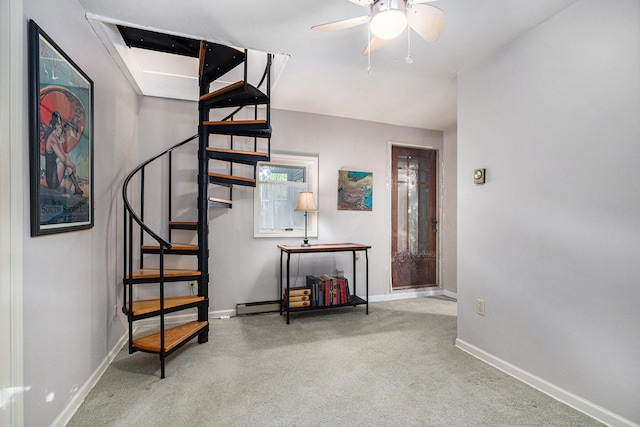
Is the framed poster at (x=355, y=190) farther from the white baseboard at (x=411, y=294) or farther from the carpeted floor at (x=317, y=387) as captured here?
the carpeted floor at (x=317, y=387)

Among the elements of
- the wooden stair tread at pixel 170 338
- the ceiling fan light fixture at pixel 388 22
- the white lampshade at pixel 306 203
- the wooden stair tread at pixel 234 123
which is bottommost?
the wooden stair tread at pixel 170 338

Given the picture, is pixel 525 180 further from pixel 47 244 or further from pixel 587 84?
pixel 47 244

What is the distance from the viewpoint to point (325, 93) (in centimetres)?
320

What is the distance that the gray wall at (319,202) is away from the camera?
10.6 feet

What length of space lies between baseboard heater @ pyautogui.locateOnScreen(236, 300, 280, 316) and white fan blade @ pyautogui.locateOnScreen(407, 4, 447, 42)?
3028 millimetres

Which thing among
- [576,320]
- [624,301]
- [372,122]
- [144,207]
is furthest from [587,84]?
[144,207]

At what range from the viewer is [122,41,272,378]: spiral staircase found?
2.21 metres

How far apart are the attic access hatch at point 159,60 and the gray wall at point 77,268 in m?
0.09

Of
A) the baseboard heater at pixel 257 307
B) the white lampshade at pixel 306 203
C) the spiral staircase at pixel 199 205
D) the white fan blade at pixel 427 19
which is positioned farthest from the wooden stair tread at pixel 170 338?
the white fan blade at pixel 427 19

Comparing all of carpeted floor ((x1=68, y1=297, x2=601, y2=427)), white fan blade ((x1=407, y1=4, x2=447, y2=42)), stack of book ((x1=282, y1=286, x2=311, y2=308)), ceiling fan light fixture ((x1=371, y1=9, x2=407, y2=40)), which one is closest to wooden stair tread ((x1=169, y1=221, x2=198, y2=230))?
carpeted floor ((x1=68, y1=297, x2=601, y2=427))

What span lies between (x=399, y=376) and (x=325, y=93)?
2753mm

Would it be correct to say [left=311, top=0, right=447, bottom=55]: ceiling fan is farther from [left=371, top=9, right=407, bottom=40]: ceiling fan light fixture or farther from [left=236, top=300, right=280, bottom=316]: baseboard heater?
[left=236, top=300, right=280, bottom=316]: baseboard heater

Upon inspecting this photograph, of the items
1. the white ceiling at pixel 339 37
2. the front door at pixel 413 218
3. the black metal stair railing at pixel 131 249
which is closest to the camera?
the white ceiling at pixel 339 37

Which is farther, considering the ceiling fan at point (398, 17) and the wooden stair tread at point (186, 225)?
the wooden stair tread at point (186, 225)
